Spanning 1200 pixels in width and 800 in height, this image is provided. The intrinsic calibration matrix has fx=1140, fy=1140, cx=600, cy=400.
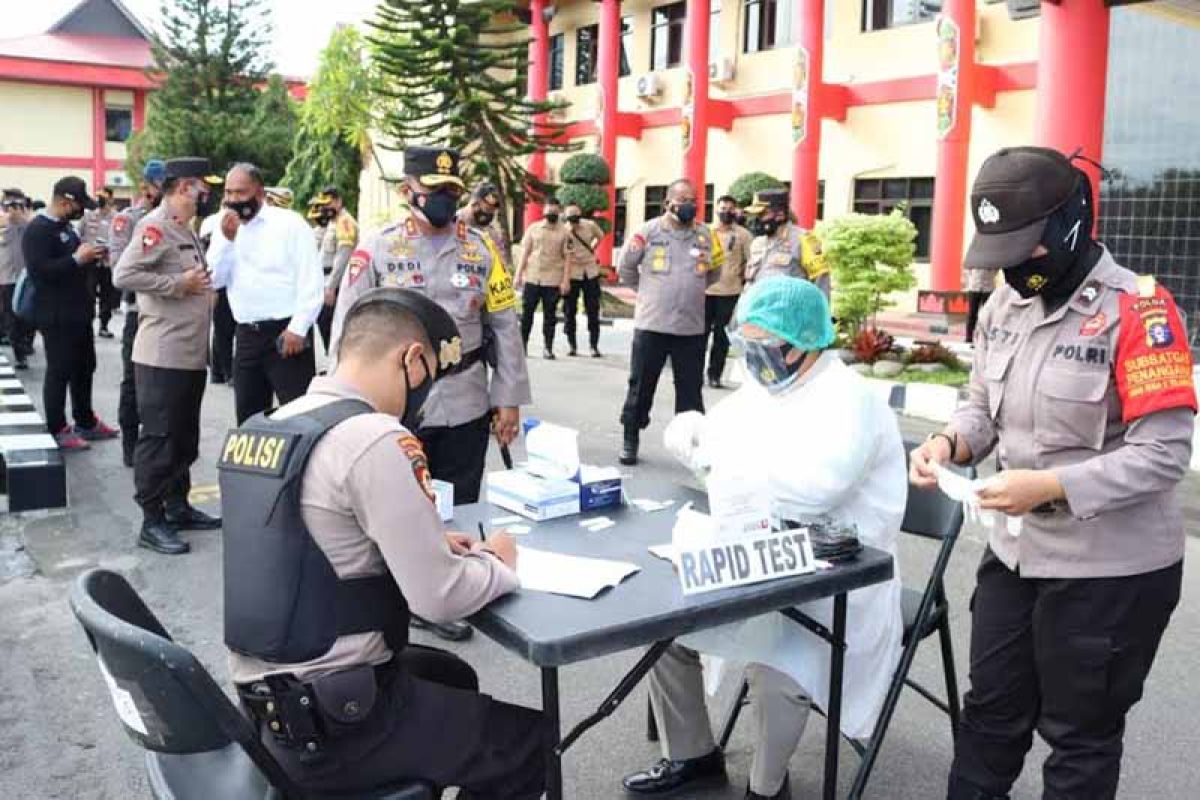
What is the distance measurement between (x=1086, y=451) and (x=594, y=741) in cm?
182

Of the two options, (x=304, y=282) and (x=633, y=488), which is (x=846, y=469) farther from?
(x=304, y=282)

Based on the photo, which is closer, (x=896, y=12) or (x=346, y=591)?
(x=346, y=591)

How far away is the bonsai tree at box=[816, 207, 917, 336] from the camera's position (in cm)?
1116

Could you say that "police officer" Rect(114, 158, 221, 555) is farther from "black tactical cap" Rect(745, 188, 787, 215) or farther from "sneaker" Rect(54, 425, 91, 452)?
"black tactical cap" Rect(745, 188, 787, 215)

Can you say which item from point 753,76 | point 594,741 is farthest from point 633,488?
point 753,76

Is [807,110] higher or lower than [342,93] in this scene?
lower

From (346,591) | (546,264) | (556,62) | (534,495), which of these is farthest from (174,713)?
(556,62)

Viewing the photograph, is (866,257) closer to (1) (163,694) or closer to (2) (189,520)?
(2) (189,520)

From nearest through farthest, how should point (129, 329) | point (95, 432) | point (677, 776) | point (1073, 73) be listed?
point (677, 776) → point (129, 329) → point (95, 432) → point (1073, 73)

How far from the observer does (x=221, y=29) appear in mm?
36531

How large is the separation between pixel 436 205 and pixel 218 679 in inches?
75.4

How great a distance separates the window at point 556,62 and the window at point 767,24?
6.76 m

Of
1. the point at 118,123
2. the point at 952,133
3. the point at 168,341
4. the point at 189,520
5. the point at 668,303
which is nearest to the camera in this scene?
the point at 168,341

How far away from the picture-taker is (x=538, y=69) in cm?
2583
